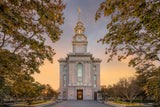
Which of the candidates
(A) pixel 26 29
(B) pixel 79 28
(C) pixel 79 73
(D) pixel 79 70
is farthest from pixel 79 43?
(A) pixel 26 29

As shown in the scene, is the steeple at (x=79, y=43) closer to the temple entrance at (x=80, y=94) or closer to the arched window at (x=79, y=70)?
the arched window at (x=79, y=70)

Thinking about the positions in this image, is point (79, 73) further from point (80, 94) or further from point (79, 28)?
point (79, 28)

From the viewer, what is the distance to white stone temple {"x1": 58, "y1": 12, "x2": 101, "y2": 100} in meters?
54.4

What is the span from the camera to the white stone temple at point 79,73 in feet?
178

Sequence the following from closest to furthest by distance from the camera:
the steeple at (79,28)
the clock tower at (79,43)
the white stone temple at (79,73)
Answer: the white stone temple at (79,73) < the clock tower at (79,43) < the steeple at (79,28)

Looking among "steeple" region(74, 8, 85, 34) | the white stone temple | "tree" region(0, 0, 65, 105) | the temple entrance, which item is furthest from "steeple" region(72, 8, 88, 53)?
"tree" region(0, 0, 65, 105)

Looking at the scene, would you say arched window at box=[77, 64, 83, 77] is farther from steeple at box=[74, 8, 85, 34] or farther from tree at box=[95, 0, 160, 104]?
tree at box=[95, 0, 160, 104]

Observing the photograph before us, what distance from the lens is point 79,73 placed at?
57812 mm

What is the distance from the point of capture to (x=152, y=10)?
4633mm

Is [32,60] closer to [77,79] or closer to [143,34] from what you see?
[143,34]

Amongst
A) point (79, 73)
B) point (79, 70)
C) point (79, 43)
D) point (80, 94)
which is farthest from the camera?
point (79, 43)

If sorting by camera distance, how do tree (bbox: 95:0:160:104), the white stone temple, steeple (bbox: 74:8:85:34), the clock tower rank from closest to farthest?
tree (bbox: 95:0:160:104) → the white stone temple → the clock tower → steeple (bbox: 74:8:85:34)

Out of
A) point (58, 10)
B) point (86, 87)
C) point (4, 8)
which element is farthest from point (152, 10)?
point (86, 87)

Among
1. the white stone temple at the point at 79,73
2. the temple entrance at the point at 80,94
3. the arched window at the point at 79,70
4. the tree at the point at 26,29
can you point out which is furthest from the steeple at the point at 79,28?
the tree at the point at 26,29
